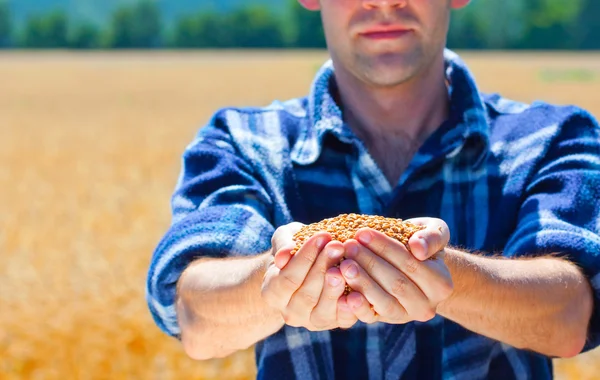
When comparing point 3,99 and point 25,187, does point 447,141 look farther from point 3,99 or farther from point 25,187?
point 3,99

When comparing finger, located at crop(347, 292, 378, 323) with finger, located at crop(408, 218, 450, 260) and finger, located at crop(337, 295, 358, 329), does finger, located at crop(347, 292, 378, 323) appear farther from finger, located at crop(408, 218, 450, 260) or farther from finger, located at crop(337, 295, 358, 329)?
finger, located at crop(408, 218, 450, 260)

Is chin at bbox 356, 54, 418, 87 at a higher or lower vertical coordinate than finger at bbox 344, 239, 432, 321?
higher

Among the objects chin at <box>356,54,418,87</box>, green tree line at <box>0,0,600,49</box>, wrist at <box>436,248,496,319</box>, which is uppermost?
chin at <box>356,54,418,87</box>

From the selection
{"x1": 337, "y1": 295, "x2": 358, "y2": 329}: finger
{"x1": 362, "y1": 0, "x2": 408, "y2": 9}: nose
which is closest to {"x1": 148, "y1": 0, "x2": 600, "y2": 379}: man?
{"x1": 362, "y1": 0, "x2": 408, "y2": 9}: nose

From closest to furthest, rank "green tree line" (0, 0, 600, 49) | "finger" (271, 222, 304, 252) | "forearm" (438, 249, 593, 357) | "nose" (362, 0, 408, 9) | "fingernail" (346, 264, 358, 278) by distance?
"fingernail" (346, 264, 358, 278)
"finger" (271, 222, 304, 252)
"forearm" (438, 249, 593, 357)
"nose" (362, 0, 408, 9)
"green tree line" (0, 0, 600, 49)

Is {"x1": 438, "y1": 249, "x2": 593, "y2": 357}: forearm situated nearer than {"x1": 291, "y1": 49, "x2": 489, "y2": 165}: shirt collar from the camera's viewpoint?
Yes

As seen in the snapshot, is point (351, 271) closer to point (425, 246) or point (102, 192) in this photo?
point (425, 246)
